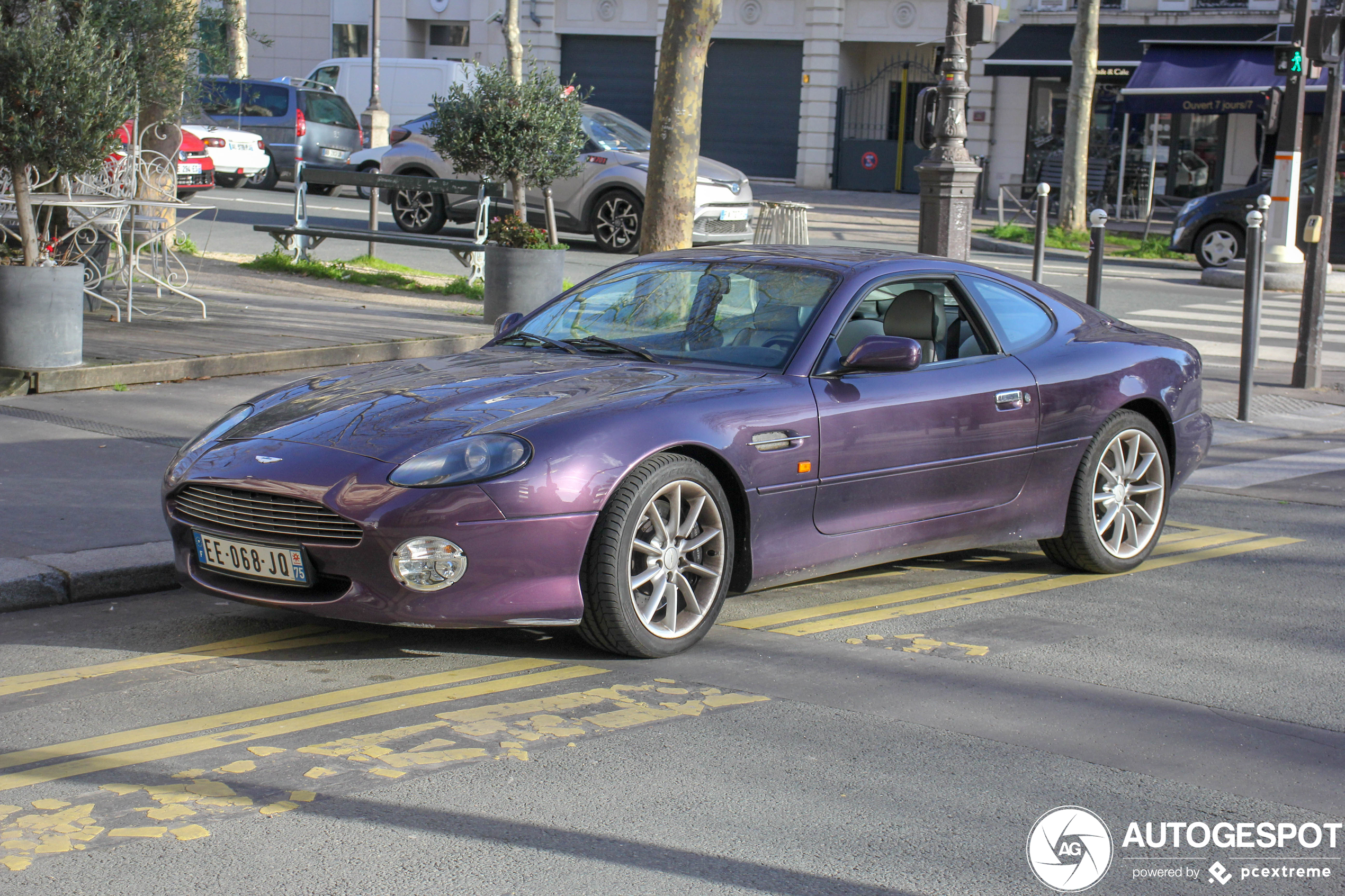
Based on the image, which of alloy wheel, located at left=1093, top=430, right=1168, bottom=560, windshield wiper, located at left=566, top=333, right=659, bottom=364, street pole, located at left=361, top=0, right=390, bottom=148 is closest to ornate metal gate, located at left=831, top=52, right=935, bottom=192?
street pole, located at left=361, top=0, right=390, bottom=148

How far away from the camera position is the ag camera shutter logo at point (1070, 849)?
353 centimetres

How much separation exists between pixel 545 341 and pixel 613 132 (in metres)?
14.6

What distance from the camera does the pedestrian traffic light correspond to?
43.9ft

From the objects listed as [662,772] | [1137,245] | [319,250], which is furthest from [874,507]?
[1137,245]

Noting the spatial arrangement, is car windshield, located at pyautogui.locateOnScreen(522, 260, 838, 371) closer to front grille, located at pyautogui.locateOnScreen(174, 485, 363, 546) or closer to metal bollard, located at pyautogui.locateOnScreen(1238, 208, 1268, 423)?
front grille, located at pyautogui.locateOnScreen(174, 485, 363, 546)

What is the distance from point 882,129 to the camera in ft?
123

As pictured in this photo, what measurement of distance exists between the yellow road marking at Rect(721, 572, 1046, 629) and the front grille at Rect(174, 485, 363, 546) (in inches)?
62.1

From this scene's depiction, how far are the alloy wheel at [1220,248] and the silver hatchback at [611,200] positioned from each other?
280 inches

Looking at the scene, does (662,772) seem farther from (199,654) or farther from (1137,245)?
(1137,245)

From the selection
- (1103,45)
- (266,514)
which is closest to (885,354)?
(266,514)

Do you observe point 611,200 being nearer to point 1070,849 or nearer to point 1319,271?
point 1319,271

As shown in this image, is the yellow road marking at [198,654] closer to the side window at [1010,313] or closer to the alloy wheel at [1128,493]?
the side window at [1010,313]

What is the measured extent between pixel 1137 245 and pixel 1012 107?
35.4 ft

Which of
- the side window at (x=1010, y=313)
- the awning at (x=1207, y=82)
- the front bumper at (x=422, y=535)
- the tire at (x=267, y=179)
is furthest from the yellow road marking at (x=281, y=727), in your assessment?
the awning at (x=1207, y=82)
